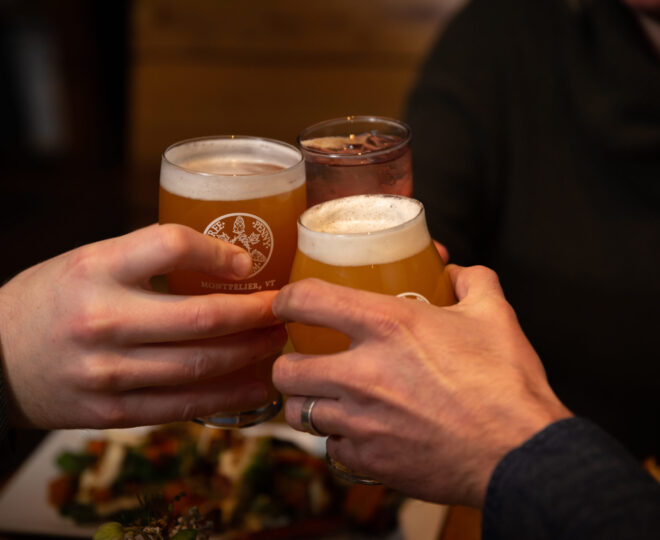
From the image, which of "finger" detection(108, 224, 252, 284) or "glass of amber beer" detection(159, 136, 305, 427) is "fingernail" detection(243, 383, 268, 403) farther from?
"finger" detection(108, 224, 252, 284)

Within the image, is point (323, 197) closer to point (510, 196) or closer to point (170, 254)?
point (170, 254)

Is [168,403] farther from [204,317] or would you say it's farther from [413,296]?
[413,296]

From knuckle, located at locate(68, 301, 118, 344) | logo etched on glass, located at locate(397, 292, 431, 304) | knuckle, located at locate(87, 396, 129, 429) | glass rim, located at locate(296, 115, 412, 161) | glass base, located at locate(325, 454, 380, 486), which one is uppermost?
glass rim, located at locate(296, 115, 412, 161)

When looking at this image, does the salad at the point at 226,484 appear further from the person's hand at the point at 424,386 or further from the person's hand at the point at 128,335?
the person's hand at the point at 424,386

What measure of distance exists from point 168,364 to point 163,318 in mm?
78

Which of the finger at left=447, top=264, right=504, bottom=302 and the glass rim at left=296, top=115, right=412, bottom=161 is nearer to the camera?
the finger at left=447, top=264, right=504, bottom=302

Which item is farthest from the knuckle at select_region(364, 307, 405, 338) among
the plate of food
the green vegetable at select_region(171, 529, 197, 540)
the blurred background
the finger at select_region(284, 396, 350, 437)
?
the blurred background

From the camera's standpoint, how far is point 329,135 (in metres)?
1.16

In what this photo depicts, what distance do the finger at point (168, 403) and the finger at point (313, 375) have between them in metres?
0.17

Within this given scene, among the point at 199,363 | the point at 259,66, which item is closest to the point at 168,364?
the point at 199,363

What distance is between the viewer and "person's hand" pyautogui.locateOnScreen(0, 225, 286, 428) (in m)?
0.89

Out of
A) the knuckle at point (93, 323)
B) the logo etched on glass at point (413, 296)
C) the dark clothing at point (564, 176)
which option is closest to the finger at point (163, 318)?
the knuckle at point (93, 323)

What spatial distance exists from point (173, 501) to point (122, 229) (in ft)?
13.0

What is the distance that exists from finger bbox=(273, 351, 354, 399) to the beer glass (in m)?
0.31
